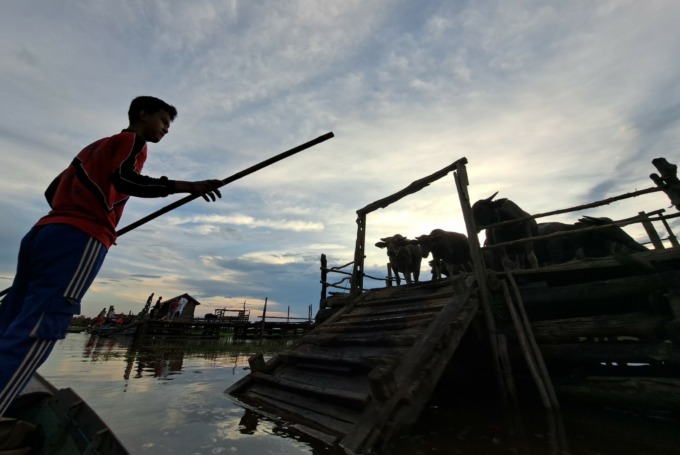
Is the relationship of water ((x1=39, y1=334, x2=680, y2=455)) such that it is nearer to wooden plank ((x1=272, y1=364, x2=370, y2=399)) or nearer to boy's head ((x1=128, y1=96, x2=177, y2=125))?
wooden plank ((x1=272, y1=364, x2=370, y2=399))

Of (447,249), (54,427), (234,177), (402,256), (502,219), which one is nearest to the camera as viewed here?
(54,427)

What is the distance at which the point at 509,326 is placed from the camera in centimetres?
566

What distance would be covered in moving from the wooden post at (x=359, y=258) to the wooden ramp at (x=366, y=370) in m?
1.28

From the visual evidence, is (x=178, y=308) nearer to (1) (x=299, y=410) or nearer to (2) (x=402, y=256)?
(2) (x=402, y=256)

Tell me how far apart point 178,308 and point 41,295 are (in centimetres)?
3354

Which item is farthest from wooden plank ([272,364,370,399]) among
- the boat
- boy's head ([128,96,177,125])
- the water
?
boy's head ([128,96,177,125])

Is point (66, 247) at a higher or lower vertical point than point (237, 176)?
lower

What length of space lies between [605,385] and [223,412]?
5.54 m

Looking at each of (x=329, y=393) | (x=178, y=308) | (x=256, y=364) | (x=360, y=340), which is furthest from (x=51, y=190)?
(x=178, y=308)

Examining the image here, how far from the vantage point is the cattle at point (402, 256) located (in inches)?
506

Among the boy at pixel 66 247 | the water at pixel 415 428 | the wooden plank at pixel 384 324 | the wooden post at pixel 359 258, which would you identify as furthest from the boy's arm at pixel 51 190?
the wooden post at pixel 359 258

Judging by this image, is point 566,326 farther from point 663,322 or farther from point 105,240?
point 105,240

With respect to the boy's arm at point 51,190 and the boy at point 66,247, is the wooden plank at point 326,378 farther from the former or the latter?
the boy's arm at point 51,190

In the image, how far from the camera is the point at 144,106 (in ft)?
8.71
